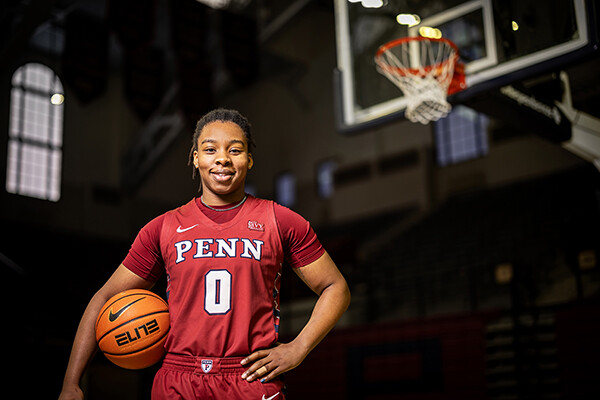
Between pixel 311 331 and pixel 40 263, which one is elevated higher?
pixel 40 263

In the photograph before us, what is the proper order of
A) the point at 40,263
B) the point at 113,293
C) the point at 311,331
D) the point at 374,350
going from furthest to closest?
the point at 40,263 < the point at 374,350 < the point at 113,293 < the point at 311,331

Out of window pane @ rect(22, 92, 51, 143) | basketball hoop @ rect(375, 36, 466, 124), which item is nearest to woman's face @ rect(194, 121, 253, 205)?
basketball hoop @ rect(375, 36, 466, 124)

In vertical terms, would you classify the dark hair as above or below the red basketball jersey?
above

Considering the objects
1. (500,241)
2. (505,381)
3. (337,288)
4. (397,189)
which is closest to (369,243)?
(397,189)

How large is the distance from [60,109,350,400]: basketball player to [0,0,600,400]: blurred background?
179 inches

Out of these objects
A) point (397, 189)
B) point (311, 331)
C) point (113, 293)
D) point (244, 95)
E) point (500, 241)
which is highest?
point (244, 95)

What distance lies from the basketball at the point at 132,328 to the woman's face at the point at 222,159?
460 mm

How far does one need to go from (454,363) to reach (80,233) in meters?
9.67

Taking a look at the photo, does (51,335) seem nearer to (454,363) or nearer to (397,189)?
(454,363)

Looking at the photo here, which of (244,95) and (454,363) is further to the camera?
(244,95)

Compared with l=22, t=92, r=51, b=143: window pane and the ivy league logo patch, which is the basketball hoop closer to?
the ivy league logo patch

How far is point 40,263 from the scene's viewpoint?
1471 centimetres

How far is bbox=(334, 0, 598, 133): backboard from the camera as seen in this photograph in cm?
532

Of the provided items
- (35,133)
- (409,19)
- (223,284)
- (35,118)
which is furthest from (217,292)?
(35,118)
